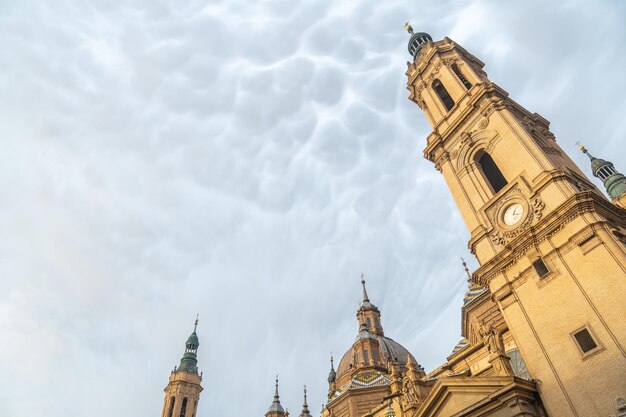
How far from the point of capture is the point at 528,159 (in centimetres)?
2227

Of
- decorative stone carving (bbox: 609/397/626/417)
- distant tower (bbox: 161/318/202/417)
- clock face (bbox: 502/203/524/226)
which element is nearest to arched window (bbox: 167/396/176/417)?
distant tower (bbox: 161/318/202/417)

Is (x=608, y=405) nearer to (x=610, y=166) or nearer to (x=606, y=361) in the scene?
(x=606, y=361)

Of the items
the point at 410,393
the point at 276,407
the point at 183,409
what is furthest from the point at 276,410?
the point at 410,393

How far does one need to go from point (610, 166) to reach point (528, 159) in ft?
144

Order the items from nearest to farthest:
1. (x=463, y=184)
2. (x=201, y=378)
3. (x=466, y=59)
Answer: (x=463, y=184) → (x=466, y=59) → (x=201, y=378)

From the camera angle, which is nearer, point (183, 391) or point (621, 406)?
point (621, 406)

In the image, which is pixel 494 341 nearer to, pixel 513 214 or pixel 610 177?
pixel 513 214

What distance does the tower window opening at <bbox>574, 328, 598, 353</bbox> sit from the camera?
1661 centimetres

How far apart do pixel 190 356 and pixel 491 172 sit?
65.8m

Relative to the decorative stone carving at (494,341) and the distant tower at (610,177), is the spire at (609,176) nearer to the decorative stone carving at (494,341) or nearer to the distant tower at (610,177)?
the distant tower at (610,177)

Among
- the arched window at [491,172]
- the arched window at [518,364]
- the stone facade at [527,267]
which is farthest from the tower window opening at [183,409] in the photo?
the arched window at [491,172]

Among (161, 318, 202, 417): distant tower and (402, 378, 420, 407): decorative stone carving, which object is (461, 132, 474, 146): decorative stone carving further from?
(161, 318, 202, 417): distant tower

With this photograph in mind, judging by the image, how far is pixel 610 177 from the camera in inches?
2040

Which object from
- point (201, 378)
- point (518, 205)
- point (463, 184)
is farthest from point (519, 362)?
point (201, 378)
